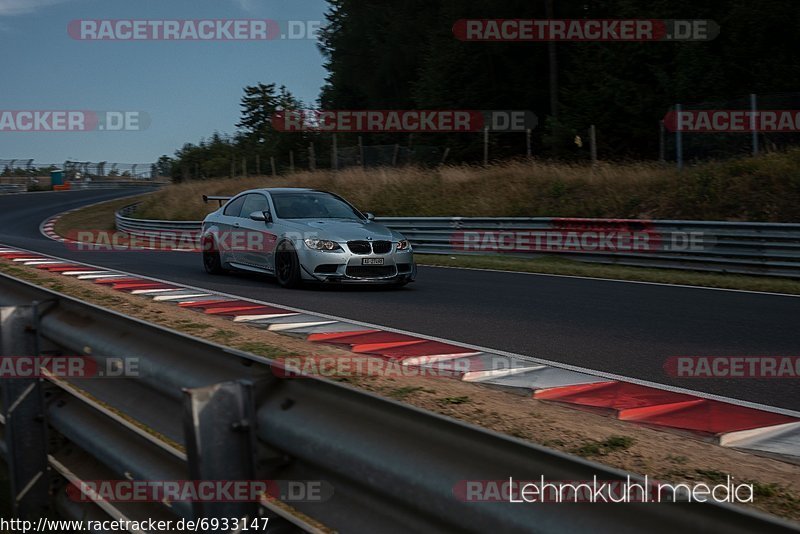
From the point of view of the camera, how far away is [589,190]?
22109 millimetres

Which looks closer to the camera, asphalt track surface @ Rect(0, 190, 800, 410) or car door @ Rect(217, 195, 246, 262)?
asphalt track surface @ Rect(0, 190, 800, 410)

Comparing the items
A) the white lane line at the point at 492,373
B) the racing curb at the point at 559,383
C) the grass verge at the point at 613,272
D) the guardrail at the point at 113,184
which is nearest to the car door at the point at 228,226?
the racing curb at the point at 559,383

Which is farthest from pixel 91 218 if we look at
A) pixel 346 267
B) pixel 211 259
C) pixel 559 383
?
pixel 559 383

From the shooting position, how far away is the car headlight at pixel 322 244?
11883 mm

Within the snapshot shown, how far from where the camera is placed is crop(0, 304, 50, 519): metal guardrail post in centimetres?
374

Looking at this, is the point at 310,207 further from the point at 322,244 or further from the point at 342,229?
the point at 322,244

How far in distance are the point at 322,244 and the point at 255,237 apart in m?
1.58

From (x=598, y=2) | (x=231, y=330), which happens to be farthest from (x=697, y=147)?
(x=598, y=2)

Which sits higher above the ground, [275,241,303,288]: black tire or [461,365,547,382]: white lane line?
[275,241,303,288]: black tire

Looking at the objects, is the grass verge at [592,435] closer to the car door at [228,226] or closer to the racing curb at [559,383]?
the racing curb at [559,383]

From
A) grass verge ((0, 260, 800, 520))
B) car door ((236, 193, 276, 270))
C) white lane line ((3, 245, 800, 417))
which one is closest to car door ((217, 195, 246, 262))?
car door ((236, 193, 276, 270))

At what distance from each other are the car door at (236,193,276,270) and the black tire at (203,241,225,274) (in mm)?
663

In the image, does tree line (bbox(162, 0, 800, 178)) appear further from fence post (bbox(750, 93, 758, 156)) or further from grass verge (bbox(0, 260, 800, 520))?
grass verge (bbox(0, 260, 800, 520))

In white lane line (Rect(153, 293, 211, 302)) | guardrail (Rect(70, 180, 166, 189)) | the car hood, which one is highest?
guardrail (Rect(70, 180, 166, 189))
